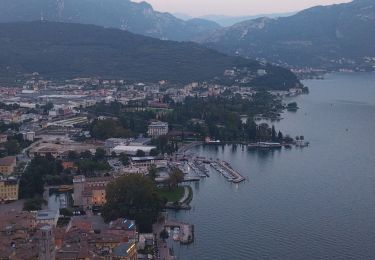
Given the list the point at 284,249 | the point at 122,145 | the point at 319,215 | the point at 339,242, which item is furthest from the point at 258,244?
the point at 122,145

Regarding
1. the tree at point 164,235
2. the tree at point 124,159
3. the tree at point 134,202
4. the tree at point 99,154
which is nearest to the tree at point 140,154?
the tree at point 124,159

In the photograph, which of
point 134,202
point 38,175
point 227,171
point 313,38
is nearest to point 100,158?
point 227,171

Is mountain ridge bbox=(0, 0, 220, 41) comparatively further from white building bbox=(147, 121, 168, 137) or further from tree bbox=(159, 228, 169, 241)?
tree bbox=(159, 228, 169, 241)

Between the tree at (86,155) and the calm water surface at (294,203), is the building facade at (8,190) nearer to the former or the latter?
the calm water surface at (294,203)

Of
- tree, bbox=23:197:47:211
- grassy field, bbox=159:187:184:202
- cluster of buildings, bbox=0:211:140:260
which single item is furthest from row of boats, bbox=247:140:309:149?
cluster of buildings, bbox=0:211:140:260

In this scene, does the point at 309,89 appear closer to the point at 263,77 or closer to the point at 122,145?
the point at 263,77

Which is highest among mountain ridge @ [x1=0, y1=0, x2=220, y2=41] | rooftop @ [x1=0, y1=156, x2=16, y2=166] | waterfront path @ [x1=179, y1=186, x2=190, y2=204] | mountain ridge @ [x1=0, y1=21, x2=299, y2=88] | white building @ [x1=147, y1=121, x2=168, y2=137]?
mountain ridge @ [x1=0, y1=0, x2=220, y2=41]
